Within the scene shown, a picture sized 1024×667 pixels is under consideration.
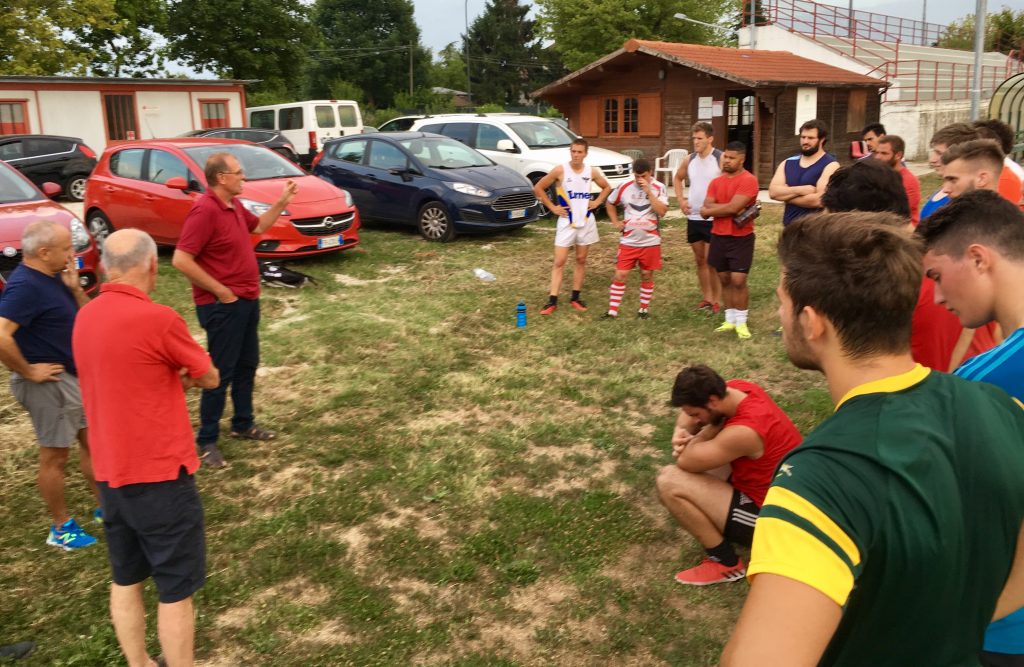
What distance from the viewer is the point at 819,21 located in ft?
107

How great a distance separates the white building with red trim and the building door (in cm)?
1805

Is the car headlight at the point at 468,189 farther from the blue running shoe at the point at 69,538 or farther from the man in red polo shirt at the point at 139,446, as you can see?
the man in red polo shirt at the point at 139,446

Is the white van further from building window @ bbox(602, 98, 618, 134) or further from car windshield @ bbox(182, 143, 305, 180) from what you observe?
car windshield @ bbox(182, 143, 305, 180)

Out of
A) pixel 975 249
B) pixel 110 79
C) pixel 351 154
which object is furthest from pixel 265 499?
pixel 110 79

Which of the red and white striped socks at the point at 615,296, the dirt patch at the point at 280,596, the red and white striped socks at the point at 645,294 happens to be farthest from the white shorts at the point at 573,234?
the dirt patch at the point at 280,596

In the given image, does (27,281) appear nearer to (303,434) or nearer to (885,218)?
(303,434)

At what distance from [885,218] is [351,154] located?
1244 cm

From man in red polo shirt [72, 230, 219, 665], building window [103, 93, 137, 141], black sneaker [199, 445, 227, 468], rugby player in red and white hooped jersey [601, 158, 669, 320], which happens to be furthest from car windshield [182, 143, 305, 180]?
building window [103, 93, 137, 141]

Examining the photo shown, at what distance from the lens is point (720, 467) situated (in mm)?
4047

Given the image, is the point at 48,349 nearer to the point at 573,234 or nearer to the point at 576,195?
the point at 573,234

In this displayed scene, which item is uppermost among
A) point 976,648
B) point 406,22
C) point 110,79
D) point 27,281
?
point 406,22

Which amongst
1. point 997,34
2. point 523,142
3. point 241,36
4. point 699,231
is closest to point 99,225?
point 523,142

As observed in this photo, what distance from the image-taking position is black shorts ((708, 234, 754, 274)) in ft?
24.6

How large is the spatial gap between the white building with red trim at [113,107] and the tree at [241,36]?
29.6ft
